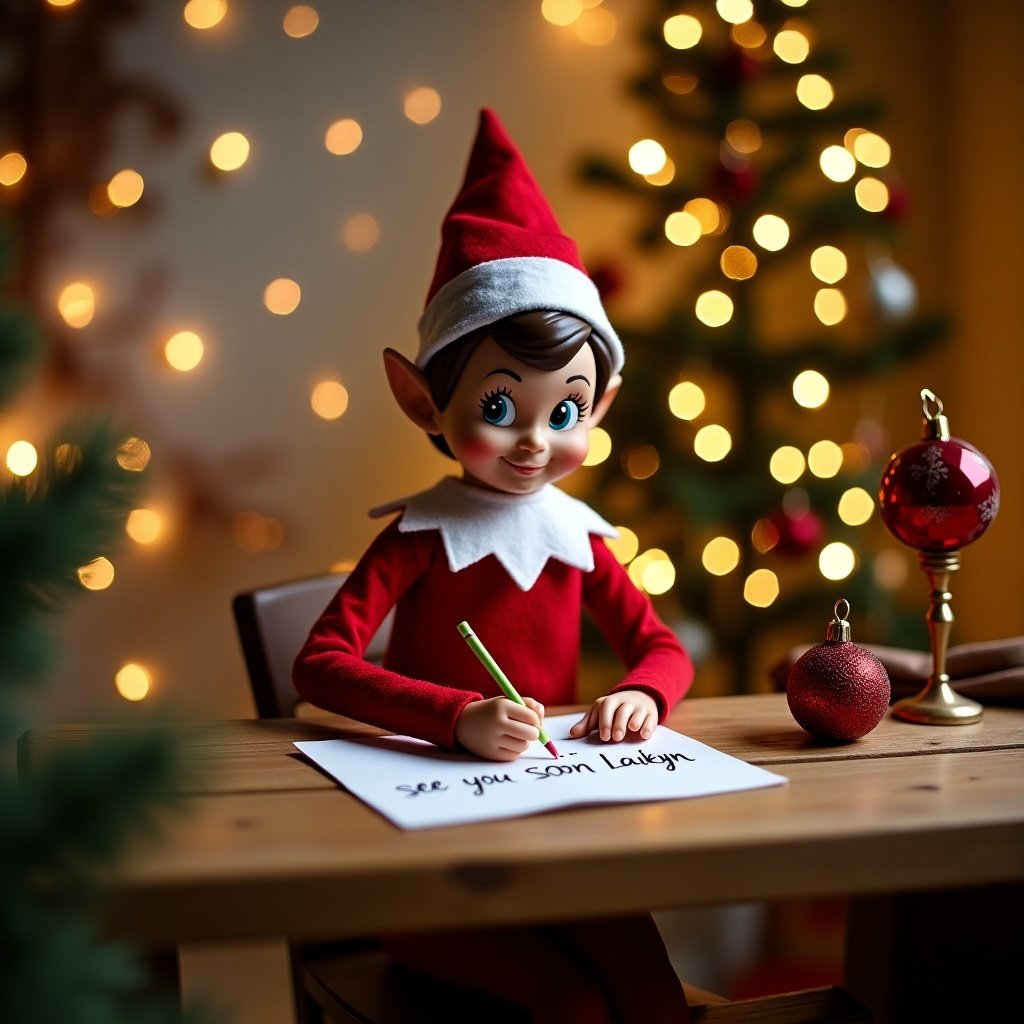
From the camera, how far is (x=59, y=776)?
0.48 meters

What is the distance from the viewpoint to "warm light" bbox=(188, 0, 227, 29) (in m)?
2.04

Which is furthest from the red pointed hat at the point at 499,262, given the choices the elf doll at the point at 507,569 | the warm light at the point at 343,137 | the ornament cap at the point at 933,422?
the warm light at the point at 343,137

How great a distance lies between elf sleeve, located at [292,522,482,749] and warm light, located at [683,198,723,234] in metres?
1.33

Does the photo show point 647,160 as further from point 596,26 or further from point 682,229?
point 596,26

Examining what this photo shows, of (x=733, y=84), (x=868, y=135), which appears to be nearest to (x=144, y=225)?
(x=733, y=84)

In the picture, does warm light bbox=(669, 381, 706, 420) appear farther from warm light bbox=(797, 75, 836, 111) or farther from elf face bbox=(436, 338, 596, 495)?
elf face bbox=(436, 338, 596, 495)

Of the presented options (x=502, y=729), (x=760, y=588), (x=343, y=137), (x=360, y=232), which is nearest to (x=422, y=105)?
(x=343, y=137)

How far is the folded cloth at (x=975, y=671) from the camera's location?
3.64ft

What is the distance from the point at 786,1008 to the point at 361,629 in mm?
518

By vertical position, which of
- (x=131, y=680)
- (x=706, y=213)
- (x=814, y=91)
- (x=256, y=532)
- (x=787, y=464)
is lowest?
(x=131, y=680)

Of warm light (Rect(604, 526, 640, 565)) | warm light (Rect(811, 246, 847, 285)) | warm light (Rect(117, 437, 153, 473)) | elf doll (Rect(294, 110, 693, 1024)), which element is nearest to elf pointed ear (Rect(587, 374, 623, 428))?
elf doll (Rect(294, 110, 693, 1024))

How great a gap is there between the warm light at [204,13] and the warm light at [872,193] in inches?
48.2

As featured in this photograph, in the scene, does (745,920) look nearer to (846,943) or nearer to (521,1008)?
(846,943)

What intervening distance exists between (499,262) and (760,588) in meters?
1.31
